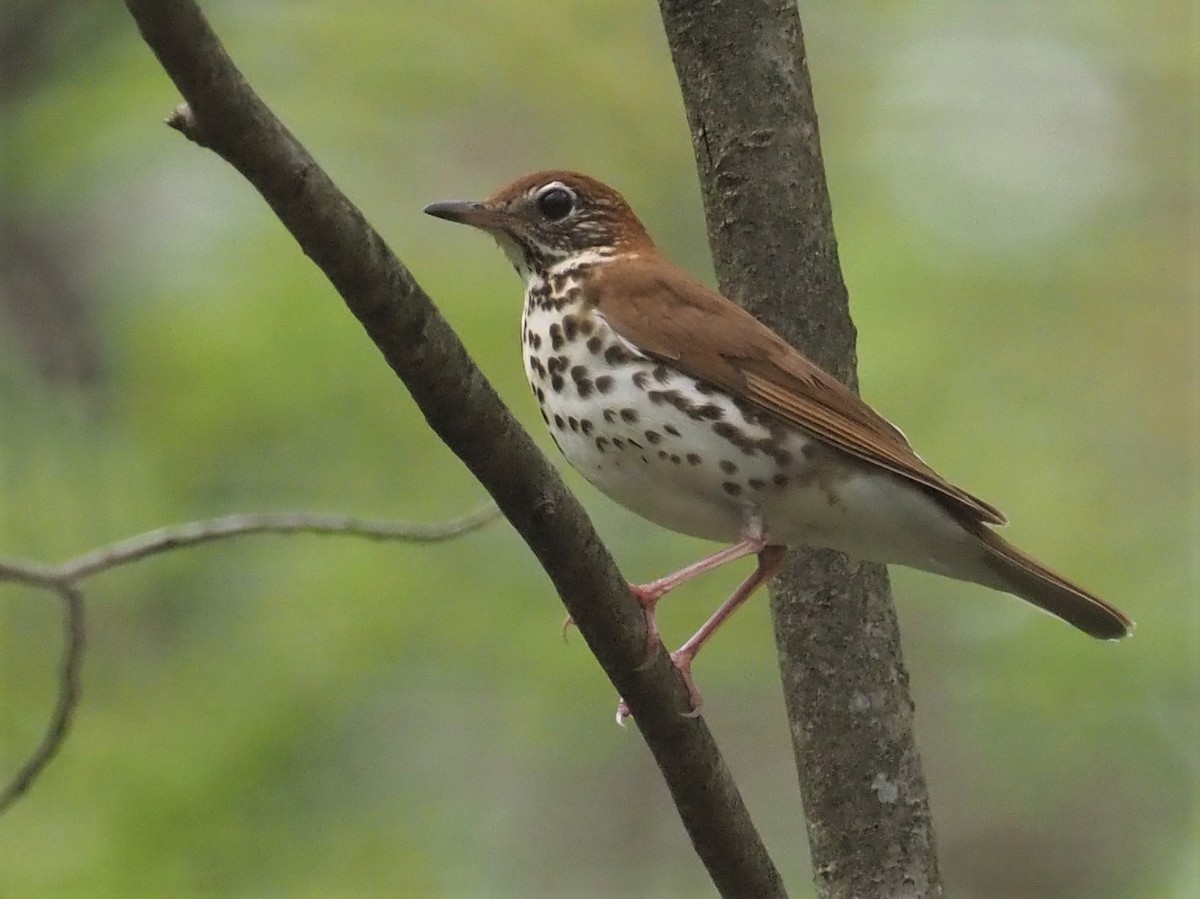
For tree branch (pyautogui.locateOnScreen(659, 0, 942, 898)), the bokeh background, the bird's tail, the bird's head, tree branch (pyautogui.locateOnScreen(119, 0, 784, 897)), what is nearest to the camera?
tree branch (pyautogui.locateOnScreen(119, 0, 784, 897))

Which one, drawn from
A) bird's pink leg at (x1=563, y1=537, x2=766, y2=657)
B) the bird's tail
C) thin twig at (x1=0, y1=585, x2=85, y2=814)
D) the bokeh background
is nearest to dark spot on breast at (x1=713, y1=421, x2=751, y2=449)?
bird's pink leg at (x1=563, y1=537, x2=766, y2=657)

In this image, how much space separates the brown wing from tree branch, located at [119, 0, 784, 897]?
0.90 m

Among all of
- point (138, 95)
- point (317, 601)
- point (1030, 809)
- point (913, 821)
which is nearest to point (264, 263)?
point (138, 95)

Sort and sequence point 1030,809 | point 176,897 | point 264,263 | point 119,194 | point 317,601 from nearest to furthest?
point 176,897 < point 317,601 < point 264,263 < point 1030,809 < point 119,194

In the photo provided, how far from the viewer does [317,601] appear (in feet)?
18.5

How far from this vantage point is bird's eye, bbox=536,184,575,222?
4.59 meters

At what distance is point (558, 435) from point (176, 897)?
2342 millimetres

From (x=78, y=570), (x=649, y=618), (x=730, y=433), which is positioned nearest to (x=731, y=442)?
(x=730, y=433)

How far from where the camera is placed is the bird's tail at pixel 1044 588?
418 centimetres

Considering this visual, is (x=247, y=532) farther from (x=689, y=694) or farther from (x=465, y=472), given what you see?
(x=465, y=472)

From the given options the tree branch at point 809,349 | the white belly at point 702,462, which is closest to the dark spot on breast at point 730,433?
the white belly at point 702,462

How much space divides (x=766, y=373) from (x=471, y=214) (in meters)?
1.01

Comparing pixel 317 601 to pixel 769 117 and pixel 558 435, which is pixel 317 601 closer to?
pixel 558 435

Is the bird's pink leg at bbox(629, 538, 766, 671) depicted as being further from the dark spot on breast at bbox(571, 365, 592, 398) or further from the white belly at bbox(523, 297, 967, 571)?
the dark spot on breast at bbox(571, 365, 592, 398)
